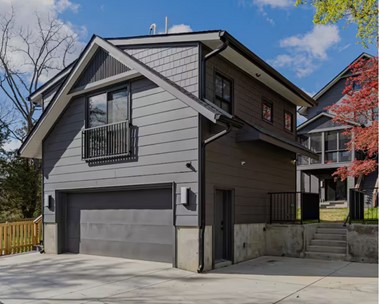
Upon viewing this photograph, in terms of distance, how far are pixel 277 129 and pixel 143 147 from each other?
534 centimetres

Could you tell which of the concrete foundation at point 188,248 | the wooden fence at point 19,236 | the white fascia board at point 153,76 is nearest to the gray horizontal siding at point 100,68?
the white fascia board at point 153,76

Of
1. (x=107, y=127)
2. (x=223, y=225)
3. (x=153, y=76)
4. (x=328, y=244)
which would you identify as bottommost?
(x=328, y=244)

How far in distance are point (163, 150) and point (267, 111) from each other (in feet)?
15.5

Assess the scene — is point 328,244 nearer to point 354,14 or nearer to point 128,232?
point 128,232

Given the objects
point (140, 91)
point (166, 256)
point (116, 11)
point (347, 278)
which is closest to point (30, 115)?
A: point (116, 11)

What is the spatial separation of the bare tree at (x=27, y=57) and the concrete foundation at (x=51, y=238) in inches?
515

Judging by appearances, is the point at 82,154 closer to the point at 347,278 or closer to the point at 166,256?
the point at 166,256

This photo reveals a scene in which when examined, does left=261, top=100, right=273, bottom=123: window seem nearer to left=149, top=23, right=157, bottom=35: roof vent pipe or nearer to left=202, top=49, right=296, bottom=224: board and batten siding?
left=202, top=49, right=296, bottom=224: board and batten siding

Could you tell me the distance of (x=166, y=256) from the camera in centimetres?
958

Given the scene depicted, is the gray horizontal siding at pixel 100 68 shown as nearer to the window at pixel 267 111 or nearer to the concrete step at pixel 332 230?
the window at pixel 267 111

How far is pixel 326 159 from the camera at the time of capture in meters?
22.5

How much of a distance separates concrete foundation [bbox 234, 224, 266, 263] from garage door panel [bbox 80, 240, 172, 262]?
5.92 ft

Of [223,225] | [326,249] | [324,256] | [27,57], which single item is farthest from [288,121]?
[27,57]

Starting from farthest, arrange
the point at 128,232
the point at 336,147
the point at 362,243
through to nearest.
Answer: the point at 336,147 < the point at 128,232 < the point at 362,243
